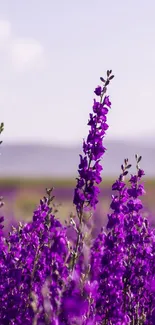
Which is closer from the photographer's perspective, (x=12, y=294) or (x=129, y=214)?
(x=12, y=294)

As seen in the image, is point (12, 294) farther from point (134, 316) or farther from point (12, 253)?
point (134, 316)

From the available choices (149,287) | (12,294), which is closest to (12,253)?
(12,294)

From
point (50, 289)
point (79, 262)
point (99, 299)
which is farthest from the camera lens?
point (99, 299)

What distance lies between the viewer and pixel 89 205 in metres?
5.18

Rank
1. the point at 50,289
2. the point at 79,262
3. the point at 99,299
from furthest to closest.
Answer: the point at 99,299 < the point at 79,262 < the point at 50,289

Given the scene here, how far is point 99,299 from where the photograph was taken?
17.0 feet

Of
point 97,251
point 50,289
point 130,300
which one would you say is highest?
point 97,251

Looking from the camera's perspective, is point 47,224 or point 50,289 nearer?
point 50,289

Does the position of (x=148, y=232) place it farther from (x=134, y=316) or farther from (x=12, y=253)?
(x=12, y=253)

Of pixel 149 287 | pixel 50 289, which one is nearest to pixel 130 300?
pixel 149 287

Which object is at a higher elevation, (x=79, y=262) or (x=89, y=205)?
(x=89, y=205)

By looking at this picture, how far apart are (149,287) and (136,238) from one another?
1.26 feet

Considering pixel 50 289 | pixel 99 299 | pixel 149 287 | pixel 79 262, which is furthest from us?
pixel 149 287

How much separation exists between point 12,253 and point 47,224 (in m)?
0.50
